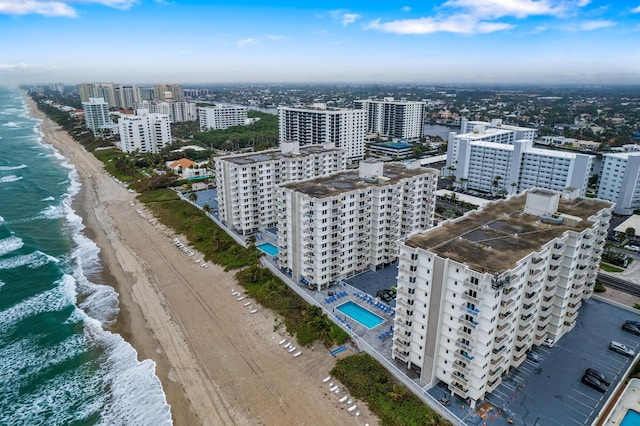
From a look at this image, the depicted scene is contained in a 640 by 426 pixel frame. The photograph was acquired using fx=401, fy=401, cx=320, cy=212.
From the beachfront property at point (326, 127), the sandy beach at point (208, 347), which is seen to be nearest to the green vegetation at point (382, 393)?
the sandy beach at point (208, 347)

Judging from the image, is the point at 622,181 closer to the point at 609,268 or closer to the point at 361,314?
the point at 609,268

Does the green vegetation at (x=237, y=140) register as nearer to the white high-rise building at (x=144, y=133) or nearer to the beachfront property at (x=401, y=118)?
the white high-rise building at (x=144, y=133)

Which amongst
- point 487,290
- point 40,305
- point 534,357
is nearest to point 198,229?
point 40,305

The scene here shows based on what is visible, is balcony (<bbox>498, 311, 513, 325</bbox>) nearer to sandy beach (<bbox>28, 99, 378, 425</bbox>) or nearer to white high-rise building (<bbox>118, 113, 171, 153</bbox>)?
sandy beach (<bbox>28, 99, 378, 425</bbox>)

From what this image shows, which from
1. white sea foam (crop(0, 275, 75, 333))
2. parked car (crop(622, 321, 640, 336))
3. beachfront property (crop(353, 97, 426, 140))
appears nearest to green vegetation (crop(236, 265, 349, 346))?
white sea foam (crop(0, 275, 75, 333))

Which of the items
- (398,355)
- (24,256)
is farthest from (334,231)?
(24,256)

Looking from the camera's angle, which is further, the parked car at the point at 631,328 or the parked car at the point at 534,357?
the parked car at the point at 631,328

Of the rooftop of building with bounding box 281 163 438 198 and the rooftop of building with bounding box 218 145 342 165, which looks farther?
the rooftop of building with bounding box 218 145 342 165
